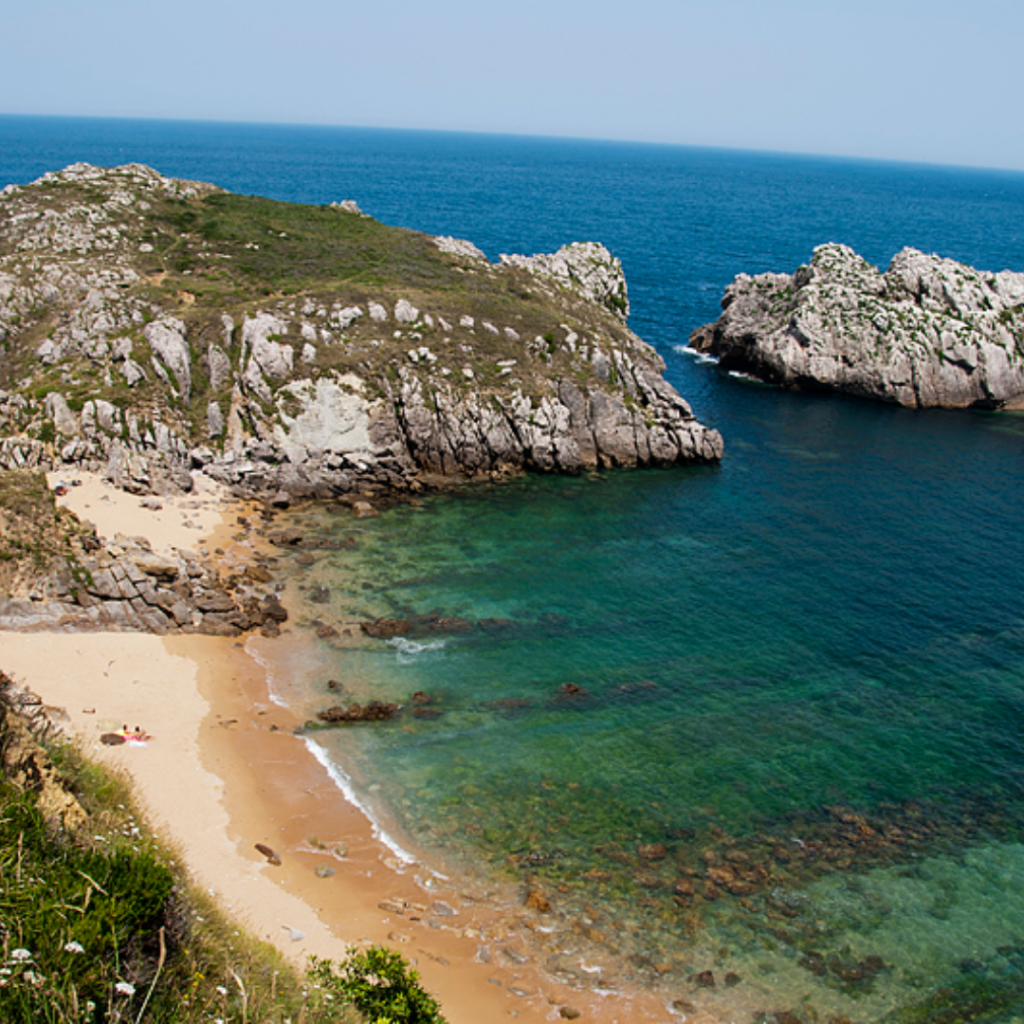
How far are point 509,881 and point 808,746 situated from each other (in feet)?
51.0

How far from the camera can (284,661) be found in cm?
4012

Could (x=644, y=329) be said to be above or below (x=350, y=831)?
above

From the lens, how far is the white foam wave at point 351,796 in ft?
96.4

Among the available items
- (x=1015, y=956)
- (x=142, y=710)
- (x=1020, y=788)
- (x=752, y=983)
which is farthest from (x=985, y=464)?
(x=142, y=710)

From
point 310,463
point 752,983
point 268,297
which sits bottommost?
point 752,983

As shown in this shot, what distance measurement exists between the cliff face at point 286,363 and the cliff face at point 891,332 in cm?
2522

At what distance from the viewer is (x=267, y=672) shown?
129ft

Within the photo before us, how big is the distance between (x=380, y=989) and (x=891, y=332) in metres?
91.0

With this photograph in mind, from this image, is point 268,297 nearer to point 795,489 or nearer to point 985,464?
point 795,489

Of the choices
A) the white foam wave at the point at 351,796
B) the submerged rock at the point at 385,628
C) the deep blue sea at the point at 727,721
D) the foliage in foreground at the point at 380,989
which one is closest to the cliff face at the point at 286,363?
the deep blue sea at the point at 727,721

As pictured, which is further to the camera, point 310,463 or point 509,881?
point 310,463

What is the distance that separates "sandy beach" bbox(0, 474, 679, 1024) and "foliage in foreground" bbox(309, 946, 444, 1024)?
4.79 meters

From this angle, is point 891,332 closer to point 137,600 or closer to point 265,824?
point 137,600

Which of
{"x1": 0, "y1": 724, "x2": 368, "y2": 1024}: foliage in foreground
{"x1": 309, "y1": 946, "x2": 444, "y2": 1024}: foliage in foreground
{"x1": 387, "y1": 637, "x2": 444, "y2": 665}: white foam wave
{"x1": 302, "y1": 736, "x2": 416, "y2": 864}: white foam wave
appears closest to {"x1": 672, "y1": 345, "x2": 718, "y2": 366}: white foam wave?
{"x1": 387, "y1": 637, "x2": 444, "y2": 665}: white foam wave
